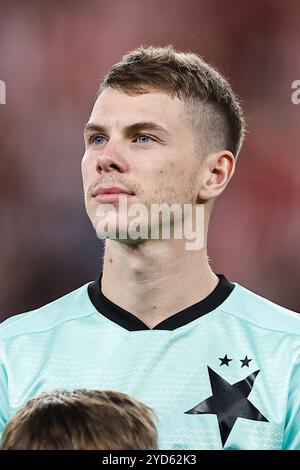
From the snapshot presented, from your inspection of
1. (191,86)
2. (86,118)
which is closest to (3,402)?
(191,86)

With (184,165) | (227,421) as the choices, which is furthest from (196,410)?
(184,165)

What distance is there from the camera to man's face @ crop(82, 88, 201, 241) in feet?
5.59

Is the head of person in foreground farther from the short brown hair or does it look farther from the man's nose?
the short brown hair

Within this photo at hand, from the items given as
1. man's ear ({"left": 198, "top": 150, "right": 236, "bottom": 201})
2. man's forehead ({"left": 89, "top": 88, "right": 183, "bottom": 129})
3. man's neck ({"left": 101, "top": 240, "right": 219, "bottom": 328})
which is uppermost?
man's forehead ({"left": 89, "top": 88, "right": 183, "bottom": 129})

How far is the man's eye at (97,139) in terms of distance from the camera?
1.78 meters

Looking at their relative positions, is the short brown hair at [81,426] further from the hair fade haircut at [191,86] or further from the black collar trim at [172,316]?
the hair fade haircut at [191,86]

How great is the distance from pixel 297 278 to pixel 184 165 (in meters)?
1.39

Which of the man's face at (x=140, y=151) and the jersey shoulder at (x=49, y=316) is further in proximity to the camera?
the jersey shoulder at (x=49, y=316)

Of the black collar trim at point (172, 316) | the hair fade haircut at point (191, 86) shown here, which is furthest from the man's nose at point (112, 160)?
the black collar trim at point (172, 316)

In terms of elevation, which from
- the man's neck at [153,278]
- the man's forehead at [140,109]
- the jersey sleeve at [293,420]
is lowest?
the jersey sleeve at [293,420]

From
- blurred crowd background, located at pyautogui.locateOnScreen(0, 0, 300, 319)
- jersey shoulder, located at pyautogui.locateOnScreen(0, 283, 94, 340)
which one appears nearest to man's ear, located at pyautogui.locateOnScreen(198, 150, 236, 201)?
jersey shoulder, located at pyautogui.locateOnScreen(0, 283, 94, 340)

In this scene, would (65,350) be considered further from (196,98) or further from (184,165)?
(196,98)

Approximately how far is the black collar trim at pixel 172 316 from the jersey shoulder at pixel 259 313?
22 millimetres

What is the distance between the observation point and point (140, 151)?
1.73 metres
